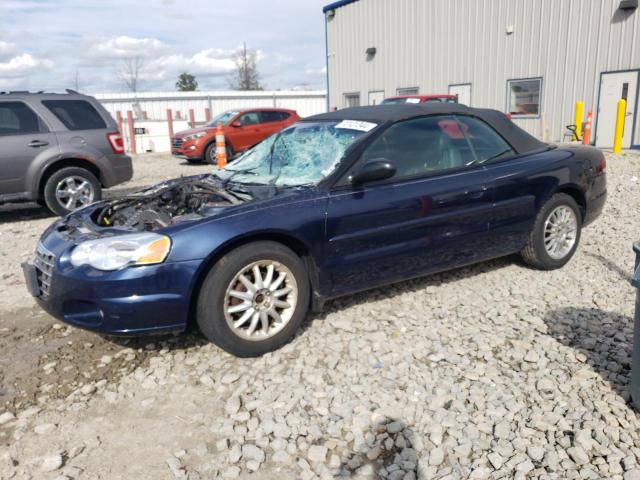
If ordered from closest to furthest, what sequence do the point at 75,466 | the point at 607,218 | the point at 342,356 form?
the point at 75,466 < the point at 342,356 < the point at 607,218

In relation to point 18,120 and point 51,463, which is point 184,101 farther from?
point 51,463

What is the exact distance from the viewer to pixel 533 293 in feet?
14.2

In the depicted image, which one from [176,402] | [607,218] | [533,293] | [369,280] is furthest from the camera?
[607,218]

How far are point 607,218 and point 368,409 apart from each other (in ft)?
17.3

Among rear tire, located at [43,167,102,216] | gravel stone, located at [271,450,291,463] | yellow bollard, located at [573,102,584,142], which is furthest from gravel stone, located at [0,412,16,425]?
yellow bollard, located at [573,102,584,142]

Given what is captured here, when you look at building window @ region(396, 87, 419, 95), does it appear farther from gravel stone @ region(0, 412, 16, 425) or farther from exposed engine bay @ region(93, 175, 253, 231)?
gravel stone @ region(0, 412, 16, 425)

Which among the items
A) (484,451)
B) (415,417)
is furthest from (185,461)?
(484,451)

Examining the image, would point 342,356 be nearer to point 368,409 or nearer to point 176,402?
point 368,409

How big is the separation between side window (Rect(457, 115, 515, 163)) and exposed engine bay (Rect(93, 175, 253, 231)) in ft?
6.16

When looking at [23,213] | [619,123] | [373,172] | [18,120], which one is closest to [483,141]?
[373,172]

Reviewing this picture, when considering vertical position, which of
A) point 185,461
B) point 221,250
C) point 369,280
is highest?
point 221,250

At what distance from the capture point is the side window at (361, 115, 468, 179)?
392 cm

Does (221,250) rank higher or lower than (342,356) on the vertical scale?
higher

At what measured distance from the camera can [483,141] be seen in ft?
14.5
